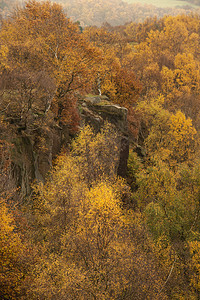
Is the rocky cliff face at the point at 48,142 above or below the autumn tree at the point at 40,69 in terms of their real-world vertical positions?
below

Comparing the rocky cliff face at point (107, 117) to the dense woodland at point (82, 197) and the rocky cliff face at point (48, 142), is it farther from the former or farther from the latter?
the dense woodland at point (82, 197)

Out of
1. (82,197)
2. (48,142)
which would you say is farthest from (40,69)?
(82,197)

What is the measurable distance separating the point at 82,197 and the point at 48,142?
948cm

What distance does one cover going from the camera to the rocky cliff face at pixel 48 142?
27161 millimetres

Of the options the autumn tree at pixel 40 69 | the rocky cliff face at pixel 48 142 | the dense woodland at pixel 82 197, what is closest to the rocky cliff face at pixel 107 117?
the rocky cliff face at pixel 48 142

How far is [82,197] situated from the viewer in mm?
25906

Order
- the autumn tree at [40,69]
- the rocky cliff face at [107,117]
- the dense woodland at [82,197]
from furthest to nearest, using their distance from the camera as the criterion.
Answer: the rocky cliff face at [107,117]
the autumn tree at [40,69]
the dense woodland at [82,197]

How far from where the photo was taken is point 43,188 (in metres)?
29.4

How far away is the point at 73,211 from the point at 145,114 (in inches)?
1392

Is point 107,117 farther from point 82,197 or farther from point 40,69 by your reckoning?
point 82,197

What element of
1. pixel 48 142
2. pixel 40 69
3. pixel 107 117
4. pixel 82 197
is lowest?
pixel 82 197

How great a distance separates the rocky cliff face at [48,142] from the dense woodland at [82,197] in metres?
0.38

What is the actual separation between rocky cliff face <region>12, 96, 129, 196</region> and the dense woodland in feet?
1.25

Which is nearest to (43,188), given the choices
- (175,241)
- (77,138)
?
(77,138)
